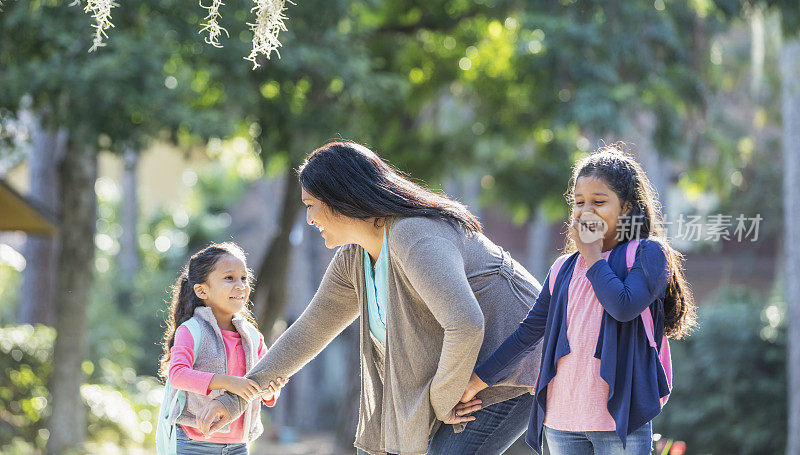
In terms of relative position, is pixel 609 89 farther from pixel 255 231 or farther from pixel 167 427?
pixel 255 231

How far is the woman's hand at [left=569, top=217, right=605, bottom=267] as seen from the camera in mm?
2914

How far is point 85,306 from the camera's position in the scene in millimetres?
9500

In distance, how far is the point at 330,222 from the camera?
3.15 m

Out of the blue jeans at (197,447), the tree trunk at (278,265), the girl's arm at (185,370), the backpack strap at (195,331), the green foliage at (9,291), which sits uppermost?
the green foliage at (9,291)

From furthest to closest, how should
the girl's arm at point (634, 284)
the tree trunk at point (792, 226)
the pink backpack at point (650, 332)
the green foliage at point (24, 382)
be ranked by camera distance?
the tree trunk at point (792, 226) → the green foliage at point (24, 382) → the pink backpack at point (650, 332) → the girl's arm at point (634, 284)

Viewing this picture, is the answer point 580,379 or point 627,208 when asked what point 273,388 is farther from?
point 627,208

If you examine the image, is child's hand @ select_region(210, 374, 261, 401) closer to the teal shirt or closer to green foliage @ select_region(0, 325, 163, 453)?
the teal shirt

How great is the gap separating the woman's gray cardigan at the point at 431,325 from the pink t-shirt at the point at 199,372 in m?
0.13

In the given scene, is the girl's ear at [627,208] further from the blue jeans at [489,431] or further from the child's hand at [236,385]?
the child's hand at [236,385]

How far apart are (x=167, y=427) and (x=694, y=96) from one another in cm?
774

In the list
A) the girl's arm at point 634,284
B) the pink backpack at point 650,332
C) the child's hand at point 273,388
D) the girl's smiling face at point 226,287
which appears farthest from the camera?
the girl's smiling face at point 226,287

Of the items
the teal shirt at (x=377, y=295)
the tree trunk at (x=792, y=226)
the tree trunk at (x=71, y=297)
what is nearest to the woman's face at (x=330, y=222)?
the teal shirt at (x=377, y=295)

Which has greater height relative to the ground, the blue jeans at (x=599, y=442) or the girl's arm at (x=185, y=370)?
the girl's arm at (x=185, y=370)

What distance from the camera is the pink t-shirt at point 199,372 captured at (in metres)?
3.40
